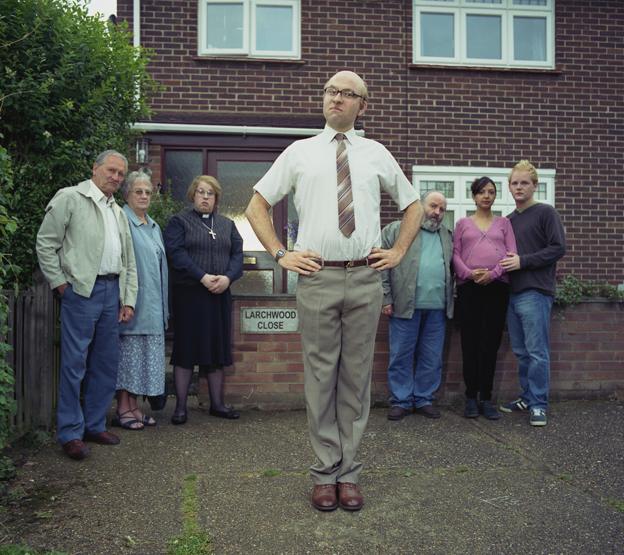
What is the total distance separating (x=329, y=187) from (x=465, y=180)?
629 centimetres

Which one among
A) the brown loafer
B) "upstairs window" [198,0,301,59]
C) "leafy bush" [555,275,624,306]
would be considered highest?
"upstairs window" [198,0,301,59]

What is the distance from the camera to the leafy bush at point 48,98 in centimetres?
457

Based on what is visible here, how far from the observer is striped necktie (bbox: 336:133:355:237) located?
3361mm

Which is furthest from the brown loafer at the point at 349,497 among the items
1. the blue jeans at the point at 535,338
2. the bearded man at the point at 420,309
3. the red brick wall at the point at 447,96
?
the red brick wall at the point at 447,96

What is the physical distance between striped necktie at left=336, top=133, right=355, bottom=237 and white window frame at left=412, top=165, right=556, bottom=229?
587 centimetres

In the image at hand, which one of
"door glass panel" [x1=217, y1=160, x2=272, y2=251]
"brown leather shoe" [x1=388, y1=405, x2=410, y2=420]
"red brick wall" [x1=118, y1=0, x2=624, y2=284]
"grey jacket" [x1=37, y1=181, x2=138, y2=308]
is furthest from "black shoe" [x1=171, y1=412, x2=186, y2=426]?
"red brick wall" [x1=118, y1=0, x2=624, y2=284]

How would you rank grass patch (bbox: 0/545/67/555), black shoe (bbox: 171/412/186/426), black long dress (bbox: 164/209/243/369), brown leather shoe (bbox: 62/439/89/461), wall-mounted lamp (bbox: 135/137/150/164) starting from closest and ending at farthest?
grass patch (bbox: 0/545/67/555) < brown leather shoe (bbox: 62/439/89/461) < black shoe (bbox: 171/412/186/426) < black long dress (bbox: 164/209/243/369) < wall-mounted lamp (bbox: 135/137/150/164)

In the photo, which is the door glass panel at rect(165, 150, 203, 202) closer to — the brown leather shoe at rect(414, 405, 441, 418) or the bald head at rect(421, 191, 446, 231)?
the bald head at rect(421, 191, 446, 231)

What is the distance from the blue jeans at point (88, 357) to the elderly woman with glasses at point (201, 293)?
0.72m

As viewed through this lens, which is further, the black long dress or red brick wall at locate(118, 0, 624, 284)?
red brick wall at locate(118, 0, 624, 284)

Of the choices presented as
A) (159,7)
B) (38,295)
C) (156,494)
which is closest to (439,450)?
(156,494)

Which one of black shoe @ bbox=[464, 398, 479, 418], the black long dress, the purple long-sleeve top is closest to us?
the black long dress

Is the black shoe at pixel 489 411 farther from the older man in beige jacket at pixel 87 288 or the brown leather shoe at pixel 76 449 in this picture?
the brown leather shoe at pixel 76 449

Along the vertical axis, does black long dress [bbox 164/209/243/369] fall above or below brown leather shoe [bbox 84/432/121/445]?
above
